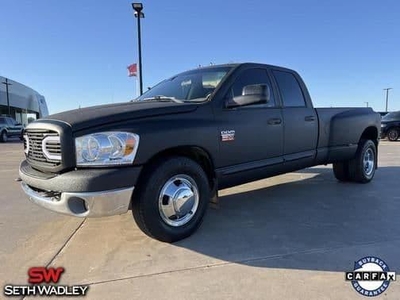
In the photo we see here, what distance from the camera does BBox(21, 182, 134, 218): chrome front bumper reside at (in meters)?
3.07

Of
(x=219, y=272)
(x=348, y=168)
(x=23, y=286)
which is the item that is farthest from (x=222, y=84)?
(x=348, y=168)

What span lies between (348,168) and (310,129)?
5.78 feet

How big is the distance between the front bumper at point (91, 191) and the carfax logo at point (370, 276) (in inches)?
78.1

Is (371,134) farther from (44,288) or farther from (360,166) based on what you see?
(44,288)

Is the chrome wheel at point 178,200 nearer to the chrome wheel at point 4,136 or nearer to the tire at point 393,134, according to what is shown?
the tire at point 393,134

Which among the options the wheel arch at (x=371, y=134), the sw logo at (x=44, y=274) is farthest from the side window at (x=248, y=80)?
the wheel arch at (x=371, y=134)

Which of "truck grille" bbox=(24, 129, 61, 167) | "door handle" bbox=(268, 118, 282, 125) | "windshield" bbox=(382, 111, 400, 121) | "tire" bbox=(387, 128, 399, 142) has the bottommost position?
"tire" bbox=(387, 128, 399, 142)

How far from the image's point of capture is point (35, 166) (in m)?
3.66

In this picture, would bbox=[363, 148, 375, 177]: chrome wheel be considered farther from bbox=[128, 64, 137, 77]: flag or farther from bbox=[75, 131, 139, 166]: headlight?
bbox=[128, 64, 137, 77]: flag

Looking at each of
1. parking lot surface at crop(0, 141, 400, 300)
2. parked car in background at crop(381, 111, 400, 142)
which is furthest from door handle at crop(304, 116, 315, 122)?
parked car in background at crop(381, 111, 400, 142)

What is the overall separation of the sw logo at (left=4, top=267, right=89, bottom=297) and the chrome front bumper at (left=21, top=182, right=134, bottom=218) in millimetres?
533

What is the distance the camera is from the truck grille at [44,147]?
3.24m

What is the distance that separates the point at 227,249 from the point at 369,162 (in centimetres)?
442

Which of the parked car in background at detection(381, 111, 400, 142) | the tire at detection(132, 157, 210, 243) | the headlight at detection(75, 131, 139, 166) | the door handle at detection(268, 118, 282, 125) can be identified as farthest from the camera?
the parked car in background at detection(381, 111, 400, 142)
